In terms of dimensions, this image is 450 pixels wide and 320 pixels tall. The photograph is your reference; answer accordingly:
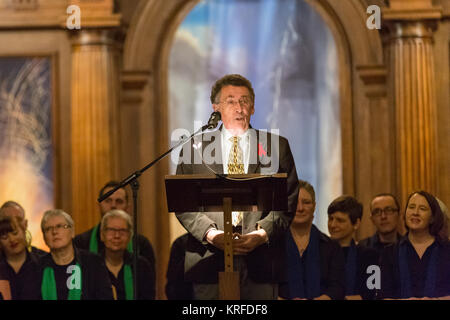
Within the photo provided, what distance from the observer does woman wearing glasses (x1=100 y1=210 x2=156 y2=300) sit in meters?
6.81

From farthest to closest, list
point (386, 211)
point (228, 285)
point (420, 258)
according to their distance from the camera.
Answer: point (386, 211)
point (420, 258)
point (228, 285)

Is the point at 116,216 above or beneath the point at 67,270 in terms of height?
above

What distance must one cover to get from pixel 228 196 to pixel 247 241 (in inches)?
11.2

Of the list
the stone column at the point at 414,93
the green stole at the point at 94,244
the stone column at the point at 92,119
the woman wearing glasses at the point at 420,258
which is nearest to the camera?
the woman wearing glasses at the point at 420,258

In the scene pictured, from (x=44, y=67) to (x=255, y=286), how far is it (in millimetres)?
4354

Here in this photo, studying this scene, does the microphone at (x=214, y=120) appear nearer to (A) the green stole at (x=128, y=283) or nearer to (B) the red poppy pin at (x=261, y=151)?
(B) the red poppy pin at (x=261, y=151)

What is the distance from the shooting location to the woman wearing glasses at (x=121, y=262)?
6812mm

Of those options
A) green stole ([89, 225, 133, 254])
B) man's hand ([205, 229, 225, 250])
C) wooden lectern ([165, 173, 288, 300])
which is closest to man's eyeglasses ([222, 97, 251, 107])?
wooden lectern ([165, 173, 288, 300])

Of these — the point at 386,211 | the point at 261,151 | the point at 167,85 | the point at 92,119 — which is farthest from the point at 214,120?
the point at 167,85

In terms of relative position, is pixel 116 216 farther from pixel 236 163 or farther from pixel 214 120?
pixel 214 120

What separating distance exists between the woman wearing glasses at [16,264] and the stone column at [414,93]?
3443mm

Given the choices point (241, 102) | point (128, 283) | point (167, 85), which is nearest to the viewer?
point (241, 102)

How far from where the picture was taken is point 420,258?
638cm

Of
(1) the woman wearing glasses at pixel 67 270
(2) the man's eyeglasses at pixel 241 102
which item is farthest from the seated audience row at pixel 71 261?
(2) the man's eyeglasses at pixel 241 102
